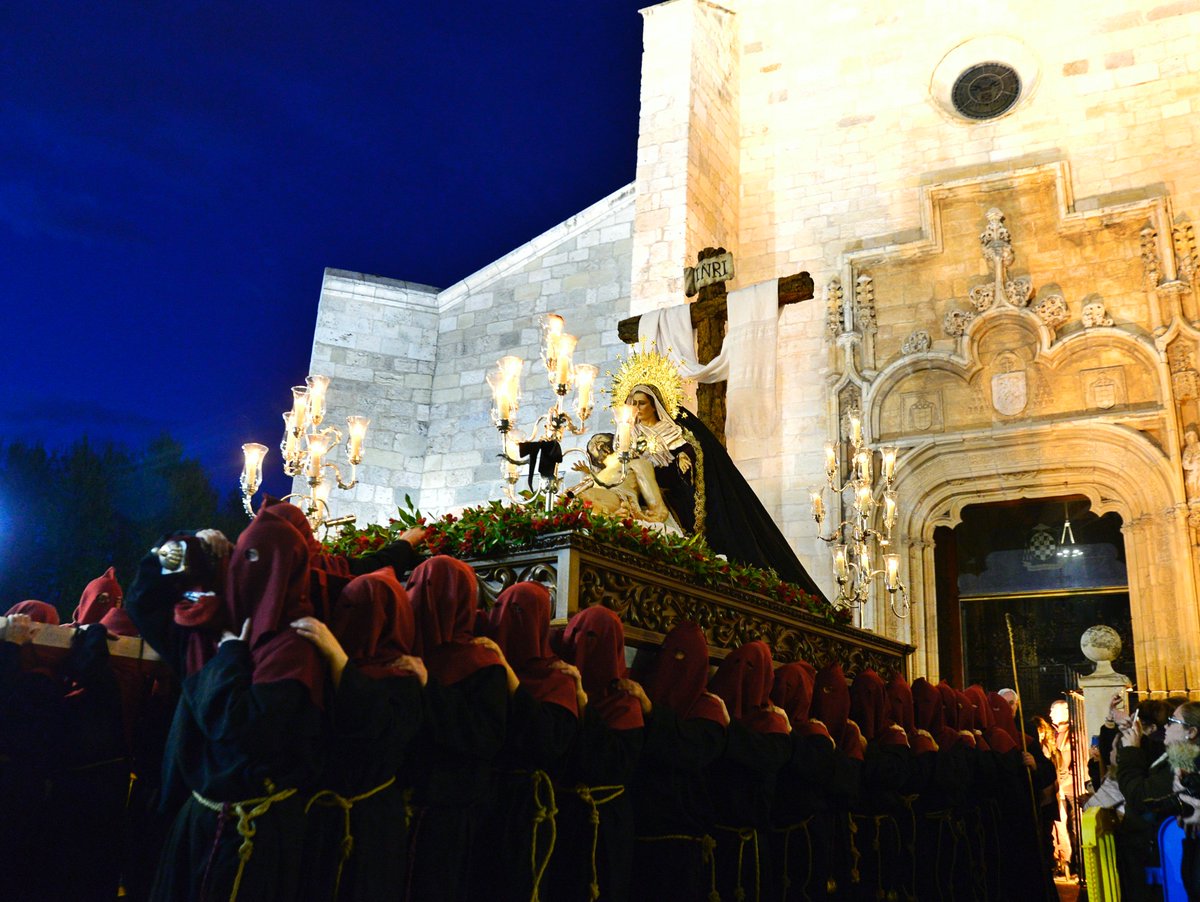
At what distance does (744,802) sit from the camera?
4.00 metres

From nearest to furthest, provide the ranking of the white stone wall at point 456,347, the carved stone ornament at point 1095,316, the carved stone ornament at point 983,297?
the carved stone ornament at point 1095,316 → the carved stone ornament at point 983,297 → the white stone wall at point 456,347

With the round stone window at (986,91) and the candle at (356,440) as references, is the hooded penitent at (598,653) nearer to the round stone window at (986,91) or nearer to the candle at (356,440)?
the candle at (356,440)

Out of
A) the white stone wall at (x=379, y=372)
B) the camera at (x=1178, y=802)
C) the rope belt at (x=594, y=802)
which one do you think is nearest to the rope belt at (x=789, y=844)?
the rope belt at (x=594, y=802)

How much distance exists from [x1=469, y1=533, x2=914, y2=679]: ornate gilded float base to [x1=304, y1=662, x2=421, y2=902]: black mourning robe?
4.27ft

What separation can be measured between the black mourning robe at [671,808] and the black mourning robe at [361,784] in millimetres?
1168

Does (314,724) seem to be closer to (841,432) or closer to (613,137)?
(841,432)

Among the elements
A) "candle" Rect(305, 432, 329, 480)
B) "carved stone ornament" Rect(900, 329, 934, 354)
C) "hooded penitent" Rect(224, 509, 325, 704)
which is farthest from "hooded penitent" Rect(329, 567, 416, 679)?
"carved stone ornament" Rect(900, 329, 934, 354)

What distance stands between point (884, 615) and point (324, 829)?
8355 millimetres

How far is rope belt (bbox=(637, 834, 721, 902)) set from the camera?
3729 mm

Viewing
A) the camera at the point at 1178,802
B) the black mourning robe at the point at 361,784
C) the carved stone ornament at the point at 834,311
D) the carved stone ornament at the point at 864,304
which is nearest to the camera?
the black mourning robe at the point at 361,784

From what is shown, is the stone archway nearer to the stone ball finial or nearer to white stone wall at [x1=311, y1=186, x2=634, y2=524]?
the stone ball finial

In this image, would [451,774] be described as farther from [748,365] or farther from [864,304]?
[864,304]

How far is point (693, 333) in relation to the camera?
8398 millimetres

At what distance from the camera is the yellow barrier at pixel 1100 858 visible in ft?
16.3
